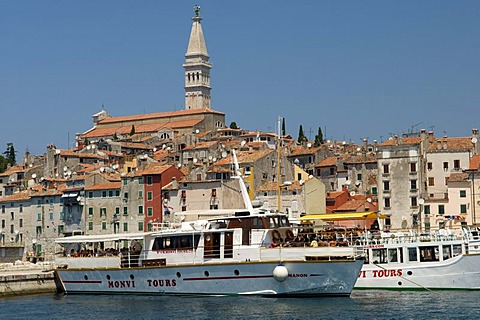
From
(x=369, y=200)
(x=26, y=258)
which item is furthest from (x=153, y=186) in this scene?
(x=369, y=200)

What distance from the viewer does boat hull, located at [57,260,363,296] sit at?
42.6m

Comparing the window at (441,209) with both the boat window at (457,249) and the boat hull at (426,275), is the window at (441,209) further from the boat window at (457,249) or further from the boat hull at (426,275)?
the boat window at (457,249)

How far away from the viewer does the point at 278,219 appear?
45.9m

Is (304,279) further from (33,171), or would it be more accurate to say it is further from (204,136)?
(204,136)

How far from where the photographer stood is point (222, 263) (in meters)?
44.5

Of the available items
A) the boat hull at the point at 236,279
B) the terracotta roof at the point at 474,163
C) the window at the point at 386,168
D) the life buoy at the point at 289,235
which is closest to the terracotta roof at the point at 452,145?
the terracotta roof at the point at 474,163

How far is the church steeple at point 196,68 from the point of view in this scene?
179 metres

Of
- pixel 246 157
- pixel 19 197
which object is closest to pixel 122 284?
pixel 246 157

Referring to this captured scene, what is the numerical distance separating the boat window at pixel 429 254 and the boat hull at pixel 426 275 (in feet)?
1.25

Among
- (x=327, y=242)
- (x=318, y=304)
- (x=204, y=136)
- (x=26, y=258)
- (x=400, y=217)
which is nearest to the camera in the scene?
(x=318, y=304)

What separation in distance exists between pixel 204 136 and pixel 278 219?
8427cm

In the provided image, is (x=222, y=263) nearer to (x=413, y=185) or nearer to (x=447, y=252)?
(x=447, y=252)

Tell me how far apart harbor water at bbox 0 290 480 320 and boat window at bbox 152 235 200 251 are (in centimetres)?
273

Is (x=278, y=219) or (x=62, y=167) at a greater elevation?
(x=62, y=167)
